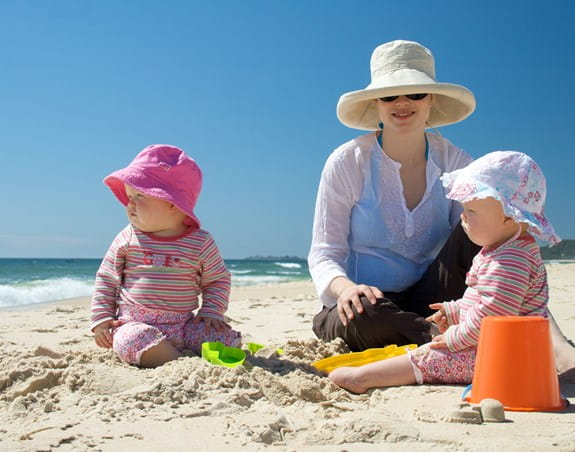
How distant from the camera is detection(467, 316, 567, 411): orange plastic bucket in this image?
2055 millimetres

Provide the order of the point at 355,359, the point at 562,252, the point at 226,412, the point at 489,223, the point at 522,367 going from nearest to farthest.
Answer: the point at 226,412
the point at 522,367
the point at 489,223
the point at 355,359
the point at 562,252

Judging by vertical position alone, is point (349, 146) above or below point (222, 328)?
above

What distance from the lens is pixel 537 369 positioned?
206 centimetres

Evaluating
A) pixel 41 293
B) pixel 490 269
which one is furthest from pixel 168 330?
pixel 41 293

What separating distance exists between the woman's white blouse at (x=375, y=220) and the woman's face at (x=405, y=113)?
197 mm

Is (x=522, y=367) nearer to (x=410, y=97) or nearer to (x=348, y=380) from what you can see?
(x=348, y=380)

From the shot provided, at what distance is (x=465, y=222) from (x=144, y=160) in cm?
150

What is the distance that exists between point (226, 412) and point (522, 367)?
997 millimetres

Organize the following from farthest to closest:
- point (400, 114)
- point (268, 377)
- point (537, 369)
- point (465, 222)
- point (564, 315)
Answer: point (564, 315) → point (400, 114) → point (465, 222) → point (268, 377) → point (537, 369)

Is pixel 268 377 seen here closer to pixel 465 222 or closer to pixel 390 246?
pixel 465 222

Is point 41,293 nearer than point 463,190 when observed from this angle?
No

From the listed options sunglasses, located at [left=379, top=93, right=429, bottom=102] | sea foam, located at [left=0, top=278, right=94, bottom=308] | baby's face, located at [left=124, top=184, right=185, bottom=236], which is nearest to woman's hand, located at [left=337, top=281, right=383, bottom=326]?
baby's face, located at [left=124, top=184, right=185, bottom=236]

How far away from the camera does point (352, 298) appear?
9.41 ft

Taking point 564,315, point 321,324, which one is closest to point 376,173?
point 321,324
